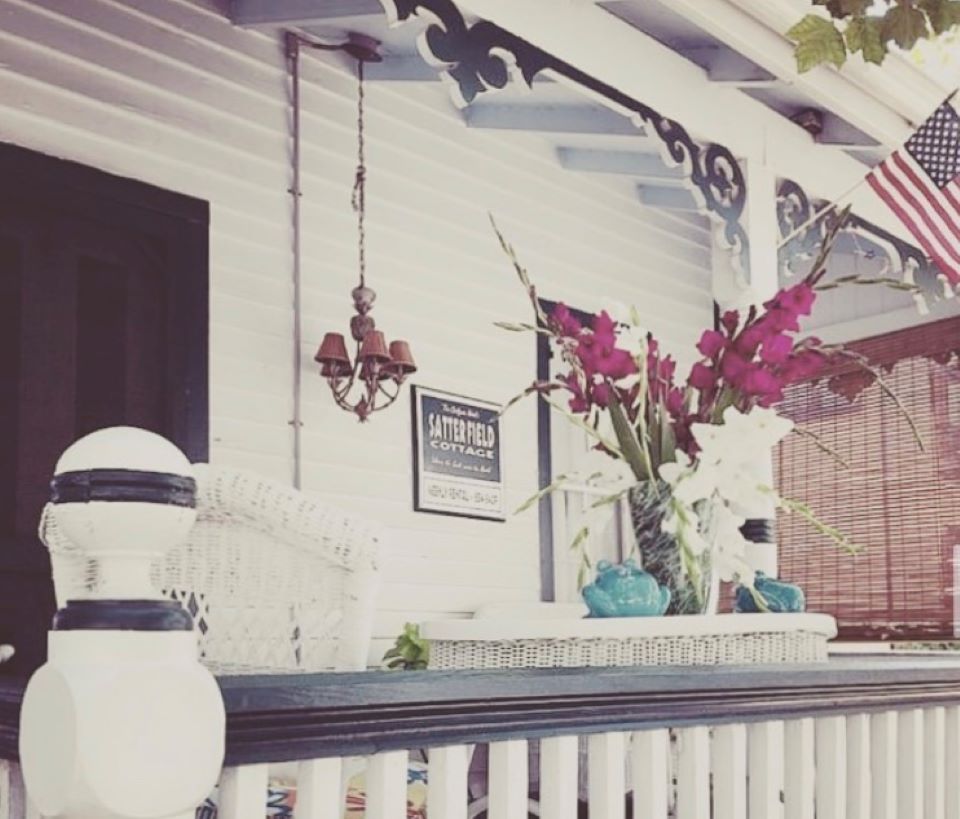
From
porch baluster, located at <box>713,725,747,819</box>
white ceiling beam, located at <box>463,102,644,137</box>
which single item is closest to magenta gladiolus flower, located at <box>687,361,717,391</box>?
porch baluster, located at <box>713,725,747,819</box>

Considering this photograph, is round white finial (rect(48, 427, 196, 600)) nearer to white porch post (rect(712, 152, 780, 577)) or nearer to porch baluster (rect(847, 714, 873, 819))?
porch baluster (rect(847, 714, 873, 819))

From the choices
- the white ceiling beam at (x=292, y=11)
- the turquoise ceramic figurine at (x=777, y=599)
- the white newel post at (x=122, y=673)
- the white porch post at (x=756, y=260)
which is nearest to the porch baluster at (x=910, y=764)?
the turquoise ceramic figurine at (x=777, y=599)

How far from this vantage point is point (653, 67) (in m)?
4.17

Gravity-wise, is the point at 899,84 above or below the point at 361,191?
above

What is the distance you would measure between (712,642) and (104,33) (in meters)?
2.91

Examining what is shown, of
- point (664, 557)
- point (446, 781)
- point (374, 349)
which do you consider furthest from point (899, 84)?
point (446, 781)

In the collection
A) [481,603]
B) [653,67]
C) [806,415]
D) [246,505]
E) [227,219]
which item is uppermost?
[653,67]

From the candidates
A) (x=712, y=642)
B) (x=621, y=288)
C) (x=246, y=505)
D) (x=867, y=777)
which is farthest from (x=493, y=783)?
(x=621, y=288)

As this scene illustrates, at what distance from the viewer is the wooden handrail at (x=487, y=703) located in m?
1.11

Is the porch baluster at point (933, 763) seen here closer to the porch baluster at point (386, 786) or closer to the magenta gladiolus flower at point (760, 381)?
the magenta gladiolus flower at point (760, 381)

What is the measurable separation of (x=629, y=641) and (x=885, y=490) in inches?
194

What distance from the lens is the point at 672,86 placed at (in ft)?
14.0

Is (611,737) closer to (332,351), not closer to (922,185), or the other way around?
(332,351)

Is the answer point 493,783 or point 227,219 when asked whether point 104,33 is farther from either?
point 493,783
